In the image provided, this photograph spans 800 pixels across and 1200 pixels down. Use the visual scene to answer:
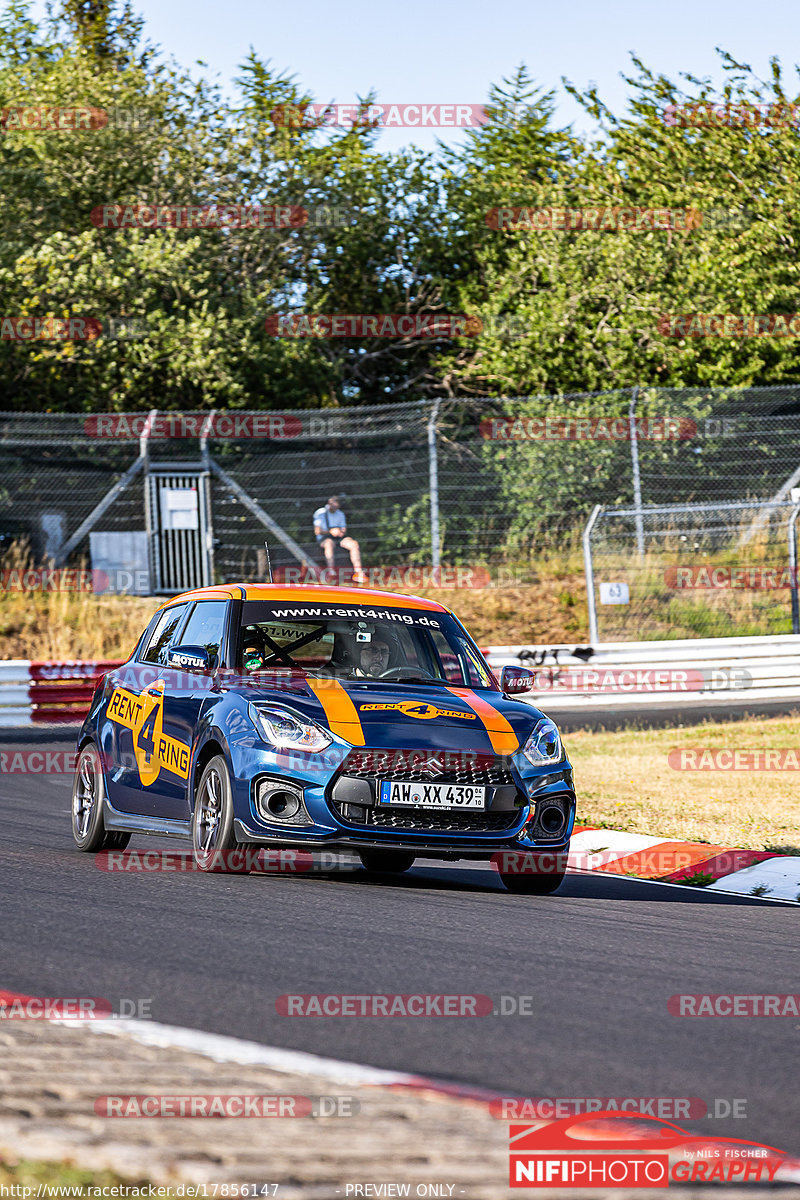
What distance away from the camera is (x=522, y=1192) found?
367 centimetres

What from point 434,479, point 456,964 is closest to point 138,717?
point 456,964

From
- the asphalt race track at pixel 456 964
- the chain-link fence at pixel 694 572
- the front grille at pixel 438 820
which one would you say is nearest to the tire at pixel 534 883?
the asphalt race track at pixel 456 964

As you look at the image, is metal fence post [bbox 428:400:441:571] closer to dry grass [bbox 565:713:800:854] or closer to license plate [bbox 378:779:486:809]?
dry grass [bbox 565:713:800:854]

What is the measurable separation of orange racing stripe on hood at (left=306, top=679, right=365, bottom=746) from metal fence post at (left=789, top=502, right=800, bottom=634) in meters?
16.0

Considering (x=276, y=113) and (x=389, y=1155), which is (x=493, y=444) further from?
(x=389, y=1155)

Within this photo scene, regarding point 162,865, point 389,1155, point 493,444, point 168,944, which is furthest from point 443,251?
point 389,1155

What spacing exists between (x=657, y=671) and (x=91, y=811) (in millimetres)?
13836

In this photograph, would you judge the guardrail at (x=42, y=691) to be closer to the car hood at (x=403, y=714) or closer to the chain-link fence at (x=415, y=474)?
the chain-link fence at (x=415, y=474)

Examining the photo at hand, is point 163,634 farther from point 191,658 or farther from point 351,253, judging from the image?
point 351,253

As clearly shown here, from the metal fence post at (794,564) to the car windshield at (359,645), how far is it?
14.6 meters

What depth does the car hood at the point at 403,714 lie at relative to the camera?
8430 millimetres

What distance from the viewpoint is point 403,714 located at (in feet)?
28.2

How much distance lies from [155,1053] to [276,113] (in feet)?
107

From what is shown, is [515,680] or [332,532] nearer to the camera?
[515,680]
